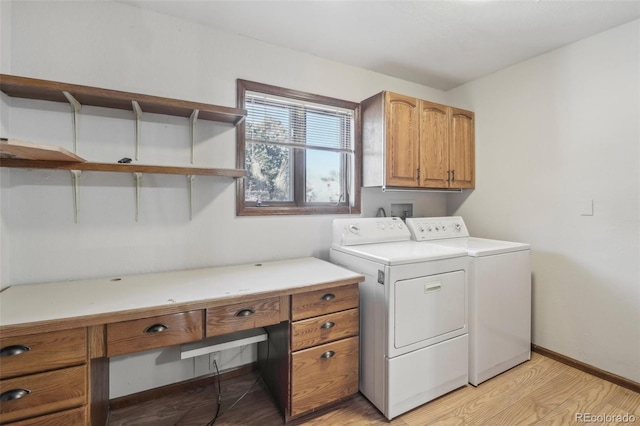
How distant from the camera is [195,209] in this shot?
1976 mm

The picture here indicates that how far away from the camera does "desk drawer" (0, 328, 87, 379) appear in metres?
1.05

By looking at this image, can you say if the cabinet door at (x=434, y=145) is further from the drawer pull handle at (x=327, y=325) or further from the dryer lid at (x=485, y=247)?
the drawer pull handle at (x=327, y=325)

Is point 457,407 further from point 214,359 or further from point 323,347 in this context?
point 214,359

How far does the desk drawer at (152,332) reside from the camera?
1.22 meters

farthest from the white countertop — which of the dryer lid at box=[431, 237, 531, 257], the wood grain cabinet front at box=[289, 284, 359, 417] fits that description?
the dryer lid at box=[431, 237, 531, 257]

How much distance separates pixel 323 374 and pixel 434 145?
2098mm

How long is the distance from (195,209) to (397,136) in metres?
1.68

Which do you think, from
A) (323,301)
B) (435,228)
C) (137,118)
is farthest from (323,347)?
(137,118)

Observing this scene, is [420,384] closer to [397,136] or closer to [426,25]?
[397,136]

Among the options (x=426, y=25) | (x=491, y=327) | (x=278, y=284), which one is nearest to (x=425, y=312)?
(x=491, y=327)

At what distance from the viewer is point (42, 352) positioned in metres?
1.10

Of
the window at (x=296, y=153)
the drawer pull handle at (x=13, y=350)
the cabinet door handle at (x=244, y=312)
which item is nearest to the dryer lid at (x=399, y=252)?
the window at (x=296, y=153)

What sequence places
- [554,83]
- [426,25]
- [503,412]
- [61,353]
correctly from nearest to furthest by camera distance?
1. [61,353]
2. [503,412]
3. [426,25]
4. [554,83]

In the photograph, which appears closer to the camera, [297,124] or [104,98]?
[104,98]
